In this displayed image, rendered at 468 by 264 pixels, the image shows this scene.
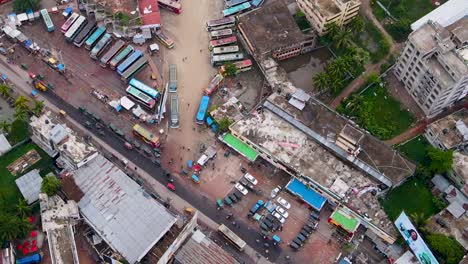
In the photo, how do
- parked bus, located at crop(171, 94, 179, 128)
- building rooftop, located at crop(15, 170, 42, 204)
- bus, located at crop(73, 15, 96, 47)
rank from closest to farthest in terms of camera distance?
building rooftop, located at crop(15, 170, 42, 204), parked bus, located at crop(171, 94, 179, 128), bus, located at crop(73, 15, 96, 47)

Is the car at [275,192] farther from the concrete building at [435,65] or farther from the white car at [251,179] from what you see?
the concrete building at [435,65]

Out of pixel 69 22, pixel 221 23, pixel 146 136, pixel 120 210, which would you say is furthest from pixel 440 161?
pixel 69 22

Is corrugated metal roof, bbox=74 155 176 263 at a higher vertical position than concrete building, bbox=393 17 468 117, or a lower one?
lower

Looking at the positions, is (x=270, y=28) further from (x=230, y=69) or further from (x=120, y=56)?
(x=120, y=56)

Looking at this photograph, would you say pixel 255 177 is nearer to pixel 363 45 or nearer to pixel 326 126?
pixel 326 126

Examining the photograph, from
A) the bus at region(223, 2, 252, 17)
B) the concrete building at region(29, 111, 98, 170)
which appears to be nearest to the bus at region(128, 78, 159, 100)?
the concrete building at region(29, 111, 98, 170)

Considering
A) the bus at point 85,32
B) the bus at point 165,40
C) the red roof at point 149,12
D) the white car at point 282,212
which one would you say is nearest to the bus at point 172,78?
the bus at point 165,40

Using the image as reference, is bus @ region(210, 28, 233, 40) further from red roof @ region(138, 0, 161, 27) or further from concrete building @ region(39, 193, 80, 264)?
concrete building @ region(39, 193, 80, 264)
